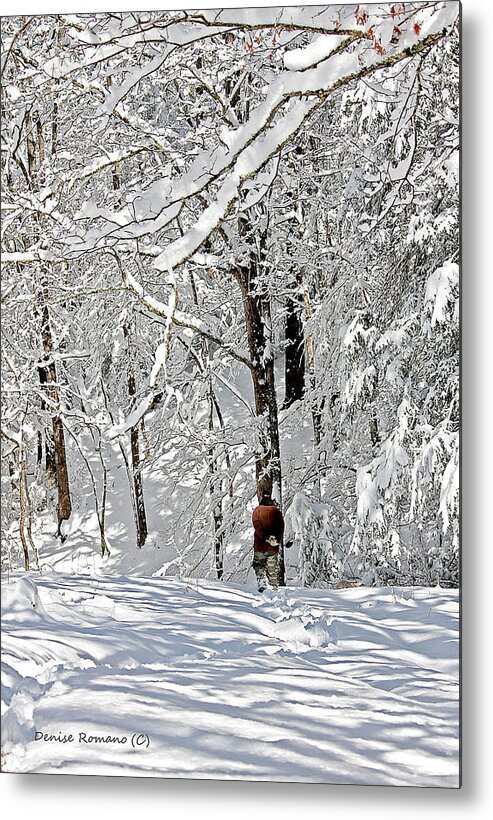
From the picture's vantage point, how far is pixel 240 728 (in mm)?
2824

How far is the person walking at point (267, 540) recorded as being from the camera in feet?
9.53

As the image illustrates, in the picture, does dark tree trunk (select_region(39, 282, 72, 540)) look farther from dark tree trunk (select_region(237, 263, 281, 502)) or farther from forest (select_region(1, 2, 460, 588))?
dark tree trunk (select_region(237, 263, 281, 502))

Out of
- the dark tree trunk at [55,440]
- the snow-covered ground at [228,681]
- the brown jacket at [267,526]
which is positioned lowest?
the snow-covered ground at [228,681]

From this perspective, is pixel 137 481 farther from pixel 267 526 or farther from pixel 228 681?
pixel 228 681

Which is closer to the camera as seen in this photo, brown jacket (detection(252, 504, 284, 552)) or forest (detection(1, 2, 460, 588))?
forest (detection(1, 2, 460, 588))

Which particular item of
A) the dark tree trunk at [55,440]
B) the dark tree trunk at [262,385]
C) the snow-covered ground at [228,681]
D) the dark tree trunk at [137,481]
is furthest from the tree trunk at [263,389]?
the dark tree trunk at [55,440]

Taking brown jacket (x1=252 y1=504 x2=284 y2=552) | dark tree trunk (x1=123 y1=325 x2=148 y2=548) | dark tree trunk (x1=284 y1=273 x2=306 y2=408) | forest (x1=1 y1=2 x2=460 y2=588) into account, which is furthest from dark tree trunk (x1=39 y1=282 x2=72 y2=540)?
dark tree trunk (x1=284 y1=273 x2=306 y2=408)

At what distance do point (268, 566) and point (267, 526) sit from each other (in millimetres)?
123

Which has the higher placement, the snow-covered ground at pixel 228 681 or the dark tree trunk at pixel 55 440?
the dark tree trunk at pixel 55 440

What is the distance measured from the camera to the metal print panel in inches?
110

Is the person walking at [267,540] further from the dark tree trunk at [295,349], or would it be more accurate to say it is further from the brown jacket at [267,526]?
the dark tree trunk at [295,349]

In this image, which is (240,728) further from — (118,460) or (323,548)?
(118,460)

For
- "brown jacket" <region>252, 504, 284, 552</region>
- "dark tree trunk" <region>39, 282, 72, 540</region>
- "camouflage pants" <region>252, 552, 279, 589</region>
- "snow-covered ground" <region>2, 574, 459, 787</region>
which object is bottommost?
"snow-covered ground" <region>2, 574, 459, 787</region>

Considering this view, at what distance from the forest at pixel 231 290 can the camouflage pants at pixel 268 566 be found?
45mm
